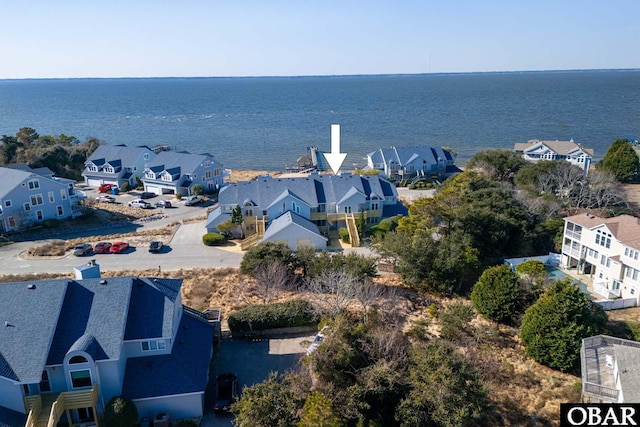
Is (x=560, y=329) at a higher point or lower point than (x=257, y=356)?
higher

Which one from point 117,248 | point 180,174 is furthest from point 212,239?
point 180,174

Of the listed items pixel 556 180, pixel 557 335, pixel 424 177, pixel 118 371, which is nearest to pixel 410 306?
pixel 557 335

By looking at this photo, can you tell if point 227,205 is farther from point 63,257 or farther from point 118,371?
point 118,371

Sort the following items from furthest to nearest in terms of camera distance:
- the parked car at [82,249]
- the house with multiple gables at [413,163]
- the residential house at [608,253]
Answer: the house with multiple gables at [413,163] < the parked car at [82,249] < the residential house at [608,253]

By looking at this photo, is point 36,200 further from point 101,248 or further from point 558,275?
point 558,275

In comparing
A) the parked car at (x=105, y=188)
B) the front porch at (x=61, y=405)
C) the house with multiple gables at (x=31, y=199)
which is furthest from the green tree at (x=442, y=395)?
the parked car at (x=105, y=188)

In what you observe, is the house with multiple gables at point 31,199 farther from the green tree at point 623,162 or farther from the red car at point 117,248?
the green tree at point 623,162

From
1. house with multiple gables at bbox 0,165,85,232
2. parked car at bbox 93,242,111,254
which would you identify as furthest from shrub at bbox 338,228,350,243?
house with multiple gables at bbox 0,165,85,232
